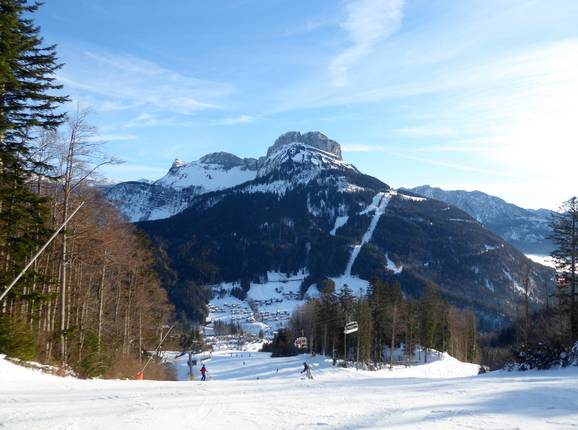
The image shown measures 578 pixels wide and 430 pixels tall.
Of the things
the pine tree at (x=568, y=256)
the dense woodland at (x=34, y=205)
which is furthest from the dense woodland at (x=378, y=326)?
the dense woodland at (x=34, y=205)

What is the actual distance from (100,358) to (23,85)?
14.1 meters

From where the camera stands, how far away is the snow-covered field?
9894 millimetres

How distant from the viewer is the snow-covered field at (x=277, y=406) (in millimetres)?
9894

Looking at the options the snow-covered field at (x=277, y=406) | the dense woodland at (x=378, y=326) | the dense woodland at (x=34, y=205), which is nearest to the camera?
the snow-covered field at (x=277, y=406)

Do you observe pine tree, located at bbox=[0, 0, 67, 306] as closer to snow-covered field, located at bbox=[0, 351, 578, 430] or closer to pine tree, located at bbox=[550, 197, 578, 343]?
snow-covered field, located at bbox=[0, 351, 578, 430]

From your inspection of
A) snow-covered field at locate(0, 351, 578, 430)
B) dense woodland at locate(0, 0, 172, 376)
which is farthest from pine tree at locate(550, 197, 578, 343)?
dense woodland at locate(0, 0, 172, 376)

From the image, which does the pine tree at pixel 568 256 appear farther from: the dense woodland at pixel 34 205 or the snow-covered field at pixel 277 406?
the dense woodland at pixel 34 205

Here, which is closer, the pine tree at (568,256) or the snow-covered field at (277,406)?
the snow-covered field at (277,406)

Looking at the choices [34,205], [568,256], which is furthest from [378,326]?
[34,205]

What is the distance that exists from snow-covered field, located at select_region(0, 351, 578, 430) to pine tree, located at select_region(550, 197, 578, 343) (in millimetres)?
23165

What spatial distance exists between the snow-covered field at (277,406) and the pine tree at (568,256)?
912 inches

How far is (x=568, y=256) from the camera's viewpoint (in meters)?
37.2

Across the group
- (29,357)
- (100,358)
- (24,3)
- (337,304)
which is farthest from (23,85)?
(337,304)

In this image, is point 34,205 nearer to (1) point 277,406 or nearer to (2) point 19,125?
(2) point 19,125
